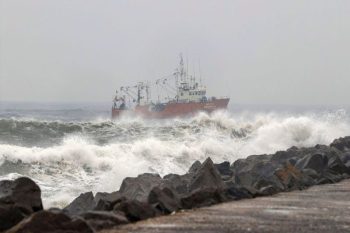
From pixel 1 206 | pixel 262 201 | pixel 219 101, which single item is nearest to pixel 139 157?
pixel 262 201

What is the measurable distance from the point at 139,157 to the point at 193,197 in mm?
10866

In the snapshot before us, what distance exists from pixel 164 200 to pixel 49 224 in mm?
2274

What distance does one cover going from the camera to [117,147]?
766 inches

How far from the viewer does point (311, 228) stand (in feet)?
20.0

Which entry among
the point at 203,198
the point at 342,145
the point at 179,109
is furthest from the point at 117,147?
the point at 179,109

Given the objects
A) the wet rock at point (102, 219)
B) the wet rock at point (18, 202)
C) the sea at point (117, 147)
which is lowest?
the sea at point (117, 147)

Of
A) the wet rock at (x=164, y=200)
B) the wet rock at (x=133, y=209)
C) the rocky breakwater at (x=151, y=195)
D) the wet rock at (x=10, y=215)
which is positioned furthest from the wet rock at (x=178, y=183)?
the wet rock at (x=10, y=215)

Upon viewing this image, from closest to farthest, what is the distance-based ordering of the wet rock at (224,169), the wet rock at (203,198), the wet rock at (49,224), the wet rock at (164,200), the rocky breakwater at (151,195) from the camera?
the wet rock at (49,224) → the rocky breakwater at (151,195) → the wet rock at (164,200) → the wet rock at (203,198) → the wet rock at (224,169)

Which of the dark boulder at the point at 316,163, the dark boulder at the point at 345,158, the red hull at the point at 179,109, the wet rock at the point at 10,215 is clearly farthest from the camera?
the red hull at the point at 179,109

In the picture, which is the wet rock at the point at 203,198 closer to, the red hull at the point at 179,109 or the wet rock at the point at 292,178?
the wet rock at the point at 292,178

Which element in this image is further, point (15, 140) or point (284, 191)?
point (15, 140)

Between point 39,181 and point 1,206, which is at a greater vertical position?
point 1,206

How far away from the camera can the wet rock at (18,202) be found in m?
6.04

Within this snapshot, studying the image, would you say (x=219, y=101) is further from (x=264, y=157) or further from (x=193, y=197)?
(x=193, y=197)
